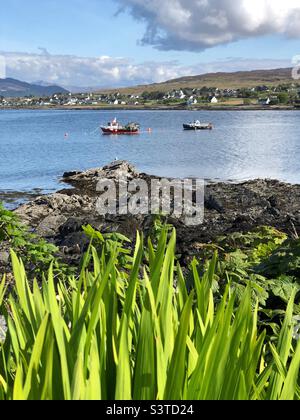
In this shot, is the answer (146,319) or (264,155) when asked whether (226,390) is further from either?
(264,155)

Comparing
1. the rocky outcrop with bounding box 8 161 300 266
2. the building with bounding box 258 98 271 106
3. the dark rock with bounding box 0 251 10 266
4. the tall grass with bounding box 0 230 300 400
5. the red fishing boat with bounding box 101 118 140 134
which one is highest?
the tall grass with bounding box 0 230 300 400

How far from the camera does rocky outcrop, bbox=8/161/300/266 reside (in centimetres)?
1464

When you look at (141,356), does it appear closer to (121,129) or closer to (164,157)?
(164,157)

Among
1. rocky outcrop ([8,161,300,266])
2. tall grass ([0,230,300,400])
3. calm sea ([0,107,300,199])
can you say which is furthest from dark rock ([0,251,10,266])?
calm sea ([0,107,300,199])

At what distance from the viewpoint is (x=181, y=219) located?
18203mm

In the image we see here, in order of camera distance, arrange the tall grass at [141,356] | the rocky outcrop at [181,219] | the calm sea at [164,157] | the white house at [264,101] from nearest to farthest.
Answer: the tall grass at [141,356] < the rocky outcrop at [181,219] < the calm sea at [164,157] < the white house at [264,101]

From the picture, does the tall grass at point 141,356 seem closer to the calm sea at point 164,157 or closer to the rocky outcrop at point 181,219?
the rocky outcrop at point 181,219

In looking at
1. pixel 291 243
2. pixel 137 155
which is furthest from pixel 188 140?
Answer: pixel 291 243

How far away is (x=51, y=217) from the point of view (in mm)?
19281

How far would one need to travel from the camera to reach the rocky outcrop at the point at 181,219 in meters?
14.6

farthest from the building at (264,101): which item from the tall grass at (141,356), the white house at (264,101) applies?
the tall grass at (141,356)

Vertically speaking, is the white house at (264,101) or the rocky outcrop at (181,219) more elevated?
→ the rocky outcrop at (181,219)

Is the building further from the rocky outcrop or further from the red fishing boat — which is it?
the rocky outcrop

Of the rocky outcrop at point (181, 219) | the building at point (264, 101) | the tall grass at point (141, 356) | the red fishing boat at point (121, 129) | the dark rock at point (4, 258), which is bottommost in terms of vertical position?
the building at point (264, 101)
